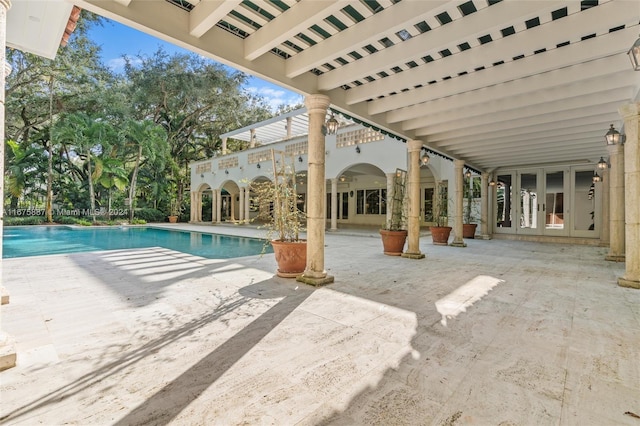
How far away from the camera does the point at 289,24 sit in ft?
11.2

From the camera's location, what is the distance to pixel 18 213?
20047 millimetres

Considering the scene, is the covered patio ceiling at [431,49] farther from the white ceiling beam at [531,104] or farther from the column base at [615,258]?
the column base at [615,258]

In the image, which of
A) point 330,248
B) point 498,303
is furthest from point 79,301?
point 330,248

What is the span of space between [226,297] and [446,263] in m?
4.73

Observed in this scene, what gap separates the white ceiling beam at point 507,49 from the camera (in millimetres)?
3243

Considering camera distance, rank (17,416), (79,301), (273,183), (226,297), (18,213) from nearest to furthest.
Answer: (17,416) → (79,301) → (226,297) → (273,183) → (18,213)

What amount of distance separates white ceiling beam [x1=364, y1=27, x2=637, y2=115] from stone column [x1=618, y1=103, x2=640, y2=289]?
1620 millimetres

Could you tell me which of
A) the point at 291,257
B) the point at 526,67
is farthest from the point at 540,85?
the point at 291,257

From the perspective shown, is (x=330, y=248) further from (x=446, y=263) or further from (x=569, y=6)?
(x=569, y=6)

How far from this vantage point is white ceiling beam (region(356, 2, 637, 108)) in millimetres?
3243

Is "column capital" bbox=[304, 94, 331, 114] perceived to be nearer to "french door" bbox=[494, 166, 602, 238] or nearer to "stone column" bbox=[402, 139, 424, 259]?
"stone column" bbox=[402, 139, 424, 259]

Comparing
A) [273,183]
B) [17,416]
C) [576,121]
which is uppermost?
[576,121]

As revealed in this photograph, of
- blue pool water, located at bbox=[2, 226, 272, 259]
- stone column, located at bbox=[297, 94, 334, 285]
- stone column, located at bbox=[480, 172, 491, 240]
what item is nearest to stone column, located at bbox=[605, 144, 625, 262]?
stone column, located at bbox=[480, 172, 491, 240]

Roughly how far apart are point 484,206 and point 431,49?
10.5 m
